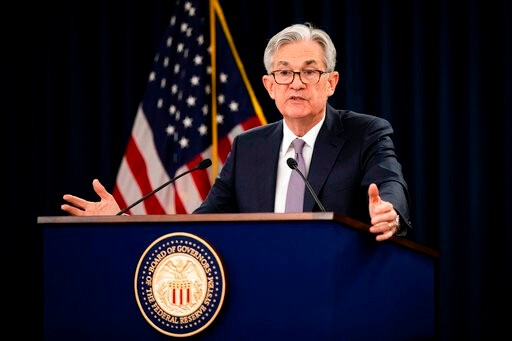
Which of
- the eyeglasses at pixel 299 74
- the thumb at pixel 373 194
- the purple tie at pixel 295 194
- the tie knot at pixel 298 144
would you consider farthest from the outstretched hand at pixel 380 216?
the eyeglasses at pixel 299 74

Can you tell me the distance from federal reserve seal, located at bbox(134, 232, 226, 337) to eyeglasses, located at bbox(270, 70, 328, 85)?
1.04 m

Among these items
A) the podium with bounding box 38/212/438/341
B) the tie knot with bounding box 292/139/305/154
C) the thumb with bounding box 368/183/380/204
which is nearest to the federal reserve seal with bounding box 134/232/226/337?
the podium with bounding box 38/212/438/341

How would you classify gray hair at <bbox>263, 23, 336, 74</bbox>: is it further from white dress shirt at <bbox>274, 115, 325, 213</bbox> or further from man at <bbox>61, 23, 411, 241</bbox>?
white dress shirt at <bbox>274, 115, 325, 213</bbox>

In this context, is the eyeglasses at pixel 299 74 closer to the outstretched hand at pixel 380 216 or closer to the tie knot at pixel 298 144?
the tie knot at pixel 298 144

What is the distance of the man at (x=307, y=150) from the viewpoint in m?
2.76

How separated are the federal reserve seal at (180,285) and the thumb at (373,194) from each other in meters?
0.45

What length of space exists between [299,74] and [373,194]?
36.1 inches

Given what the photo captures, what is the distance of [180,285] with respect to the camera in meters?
2.09

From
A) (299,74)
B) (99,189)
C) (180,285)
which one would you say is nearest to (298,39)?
(299,74)

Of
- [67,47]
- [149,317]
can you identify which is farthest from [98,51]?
[149,317]

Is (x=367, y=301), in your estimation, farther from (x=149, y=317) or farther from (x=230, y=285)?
(x=149, y=317)

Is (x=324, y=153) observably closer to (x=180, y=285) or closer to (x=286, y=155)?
(x=286, y=155)

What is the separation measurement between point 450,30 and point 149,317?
3198mm

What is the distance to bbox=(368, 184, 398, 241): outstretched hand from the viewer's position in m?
2.17
